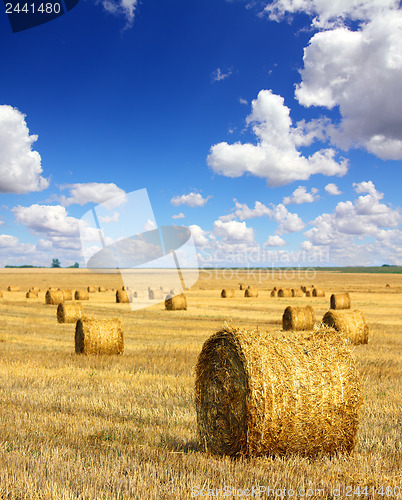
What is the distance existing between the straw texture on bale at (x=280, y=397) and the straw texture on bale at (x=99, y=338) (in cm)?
882

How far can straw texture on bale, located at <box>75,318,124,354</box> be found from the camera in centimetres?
1509

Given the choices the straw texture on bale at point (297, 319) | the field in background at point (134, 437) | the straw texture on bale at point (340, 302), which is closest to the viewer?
the field in background at point (134, 437)

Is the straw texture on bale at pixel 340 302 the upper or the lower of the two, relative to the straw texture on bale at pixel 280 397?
lower

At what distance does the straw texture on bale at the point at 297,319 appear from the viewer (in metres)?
22.3

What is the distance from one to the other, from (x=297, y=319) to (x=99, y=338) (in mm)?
10728

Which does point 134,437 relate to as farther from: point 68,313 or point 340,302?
point 340,302

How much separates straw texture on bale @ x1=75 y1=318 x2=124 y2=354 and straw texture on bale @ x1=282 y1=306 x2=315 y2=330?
984 cm

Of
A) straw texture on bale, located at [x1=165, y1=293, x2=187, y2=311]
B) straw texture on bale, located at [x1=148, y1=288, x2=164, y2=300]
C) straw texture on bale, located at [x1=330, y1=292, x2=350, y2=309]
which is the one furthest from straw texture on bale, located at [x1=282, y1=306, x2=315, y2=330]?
straw texture on bale, located at [x1=148, y1=288, x2=164, y2=300]

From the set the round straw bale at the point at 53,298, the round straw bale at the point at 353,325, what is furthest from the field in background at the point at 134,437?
the round straw bale at the point at 53,298

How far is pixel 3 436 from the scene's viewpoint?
22.4ft

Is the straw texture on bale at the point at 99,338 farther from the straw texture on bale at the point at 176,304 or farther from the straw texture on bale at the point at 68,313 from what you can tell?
the straw texture on bale at the point at 176,304

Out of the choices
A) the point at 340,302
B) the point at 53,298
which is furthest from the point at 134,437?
the point at 53,298

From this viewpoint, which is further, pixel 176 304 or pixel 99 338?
pixel 176 304

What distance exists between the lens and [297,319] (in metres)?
22.4
